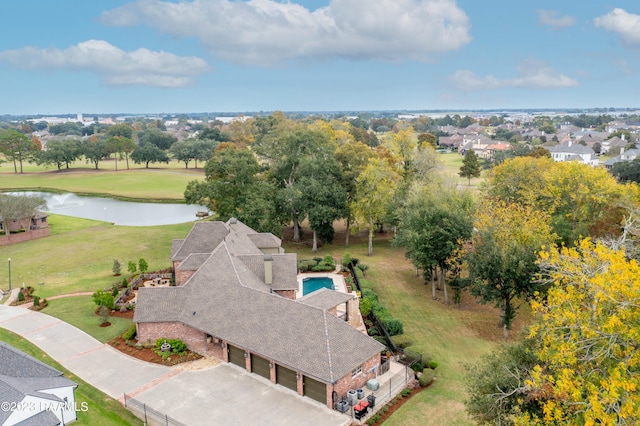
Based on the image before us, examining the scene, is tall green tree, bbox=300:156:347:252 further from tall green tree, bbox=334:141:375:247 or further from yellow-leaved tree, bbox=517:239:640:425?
yellow-leaved tree, bbox=517:239:640:425

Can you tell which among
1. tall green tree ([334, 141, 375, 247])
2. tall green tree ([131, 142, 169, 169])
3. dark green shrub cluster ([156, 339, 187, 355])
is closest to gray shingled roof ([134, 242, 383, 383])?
dark green shrub cluster ([156, 339, 187, 355])

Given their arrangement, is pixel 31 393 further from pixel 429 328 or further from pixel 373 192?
pixel 373 192

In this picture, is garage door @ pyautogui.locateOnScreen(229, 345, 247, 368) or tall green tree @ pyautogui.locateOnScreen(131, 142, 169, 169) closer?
garage door @ pyautogui.locateOnScreen(229, 345, 247, 368)

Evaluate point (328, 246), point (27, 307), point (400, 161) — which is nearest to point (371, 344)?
point (27, 307)

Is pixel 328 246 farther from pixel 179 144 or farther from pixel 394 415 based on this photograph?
pixel 179 144

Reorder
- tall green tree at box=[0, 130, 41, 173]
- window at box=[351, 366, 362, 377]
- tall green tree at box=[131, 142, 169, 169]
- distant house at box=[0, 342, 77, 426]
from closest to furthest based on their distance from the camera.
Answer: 1. distant house at box=[0, 342, 77, 426]
2. window at box=[351, 366, 362, 377]
3. tall green tree at box=[0, 130, 41, 173]
4. tall green tree at box=[131, 142, 169, 169]

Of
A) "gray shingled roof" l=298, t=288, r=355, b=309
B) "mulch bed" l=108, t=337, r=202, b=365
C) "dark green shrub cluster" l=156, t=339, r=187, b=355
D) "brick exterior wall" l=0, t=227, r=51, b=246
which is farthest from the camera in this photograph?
"brick exterior wall" l=0, t=227, r=51, b=246

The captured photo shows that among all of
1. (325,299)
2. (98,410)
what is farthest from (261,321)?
(98,410)
